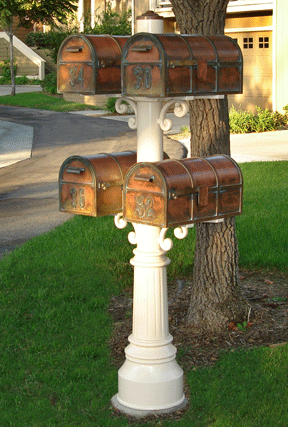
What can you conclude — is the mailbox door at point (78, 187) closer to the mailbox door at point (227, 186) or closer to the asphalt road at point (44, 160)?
the mailbox door at point (227, 186)

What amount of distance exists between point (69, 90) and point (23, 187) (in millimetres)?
8280

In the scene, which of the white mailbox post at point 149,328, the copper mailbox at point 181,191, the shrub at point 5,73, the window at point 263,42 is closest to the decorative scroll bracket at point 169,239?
the white mailbox post at point 149,328

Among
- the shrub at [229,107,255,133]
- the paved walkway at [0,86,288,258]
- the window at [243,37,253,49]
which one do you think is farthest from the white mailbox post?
the window at [243,37,253,49]

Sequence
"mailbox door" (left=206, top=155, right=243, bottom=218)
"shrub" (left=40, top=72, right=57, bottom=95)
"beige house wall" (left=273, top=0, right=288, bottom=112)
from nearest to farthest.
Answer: "mailbox door" (left=206, top=155, right=243, bottom=218) < "beige house wall" (left=273, top=0, right=288, bottom=112) < "shrub" (left=40, top=72, right=57, bottom=95)

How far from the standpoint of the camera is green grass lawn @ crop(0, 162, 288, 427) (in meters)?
4.20

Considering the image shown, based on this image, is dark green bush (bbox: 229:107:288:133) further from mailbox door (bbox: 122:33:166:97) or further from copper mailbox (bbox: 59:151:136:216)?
mailbox door (bbox: 122:33:166:97)

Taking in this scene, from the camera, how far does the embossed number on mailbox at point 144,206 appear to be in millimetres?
3820

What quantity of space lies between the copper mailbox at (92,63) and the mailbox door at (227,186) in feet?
2.52

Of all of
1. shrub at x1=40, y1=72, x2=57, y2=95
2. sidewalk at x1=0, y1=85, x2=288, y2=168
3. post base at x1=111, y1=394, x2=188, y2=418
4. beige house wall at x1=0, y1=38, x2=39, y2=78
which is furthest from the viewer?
beige house wall at x1=0, y1=38, x2=39, y2=78

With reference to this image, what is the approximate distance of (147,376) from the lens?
4238 millimetres

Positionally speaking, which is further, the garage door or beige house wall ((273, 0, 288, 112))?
the garage door

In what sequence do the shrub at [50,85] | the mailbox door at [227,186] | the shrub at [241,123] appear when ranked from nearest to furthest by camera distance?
1. the mailbox door at [227,186]
2. the shrub at [241,123]
3. the shrub at [50,85]

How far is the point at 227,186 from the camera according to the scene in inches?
159

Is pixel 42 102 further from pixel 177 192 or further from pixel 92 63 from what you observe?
pixel 177 192
